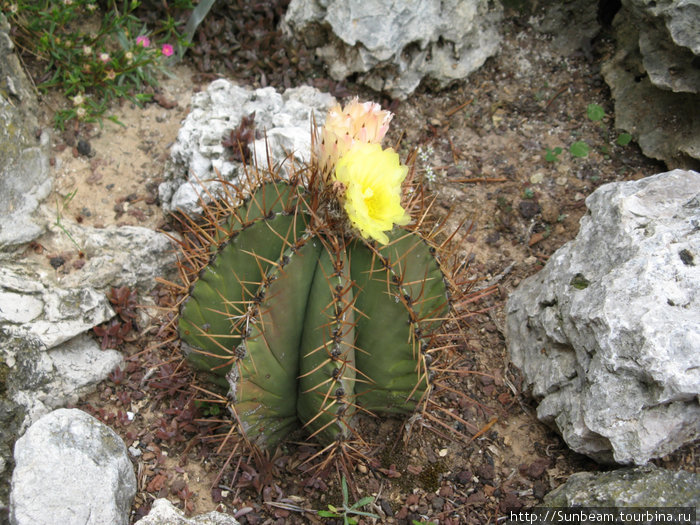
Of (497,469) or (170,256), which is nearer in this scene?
(497,469)

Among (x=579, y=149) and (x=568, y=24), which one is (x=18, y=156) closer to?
(x=579, y=149)

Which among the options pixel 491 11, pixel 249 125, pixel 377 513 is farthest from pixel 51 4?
pixel 377 513

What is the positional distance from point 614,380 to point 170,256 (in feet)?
7.45

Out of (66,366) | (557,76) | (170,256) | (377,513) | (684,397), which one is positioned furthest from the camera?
(557,76)

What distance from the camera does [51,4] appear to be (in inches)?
150

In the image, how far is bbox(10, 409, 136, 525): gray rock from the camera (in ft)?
7.40

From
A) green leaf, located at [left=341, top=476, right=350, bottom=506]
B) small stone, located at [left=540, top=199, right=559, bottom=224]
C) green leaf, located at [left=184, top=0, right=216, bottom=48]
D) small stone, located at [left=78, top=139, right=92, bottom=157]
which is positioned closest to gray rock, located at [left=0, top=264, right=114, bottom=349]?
small stone, located at [left=78, top=139, right=92, bottom=157]

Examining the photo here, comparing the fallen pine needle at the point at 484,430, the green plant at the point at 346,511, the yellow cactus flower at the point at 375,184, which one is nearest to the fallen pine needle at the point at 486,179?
the fallen pine needle at the point at 484,430

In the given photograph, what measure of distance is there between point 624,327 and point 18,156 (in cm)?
311

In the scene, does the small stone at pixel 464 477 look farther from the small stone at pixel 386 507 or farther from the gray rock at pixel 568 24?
the gray rock at pixel 568 24

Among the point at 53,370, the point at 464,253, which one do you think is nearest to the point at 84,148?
the point at 53,370

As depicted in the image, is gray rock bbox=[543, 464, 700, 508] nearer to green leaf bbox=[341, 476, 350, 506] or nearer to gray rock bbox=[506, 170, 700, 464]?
gray rock bbox=[506, 170, 700, 464]

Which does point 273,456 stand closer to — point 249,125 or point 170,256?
point 170,256

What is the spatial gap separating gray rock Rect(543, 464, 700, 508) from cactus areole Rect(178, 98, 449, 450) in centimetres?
69
